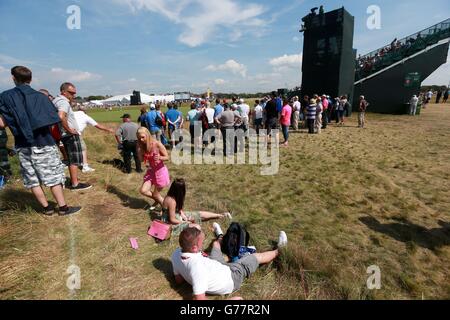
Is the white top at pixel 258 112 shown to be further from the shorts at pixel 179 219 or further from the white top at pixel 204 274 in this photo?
the white top at pixel 204 274

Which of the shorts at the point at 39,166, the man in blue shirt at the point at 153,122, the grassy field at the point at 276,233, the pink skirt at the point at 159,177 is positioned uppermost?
the man in blue shirt at the point at 153,122

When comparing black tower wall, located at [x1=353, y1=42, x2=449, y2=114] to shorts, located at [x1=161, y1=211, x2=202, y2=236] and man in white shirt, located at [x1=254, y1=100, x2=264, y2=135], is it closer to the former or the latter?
man in white shirt, located at [x1=254, y1=100, x2=264, y2=135]

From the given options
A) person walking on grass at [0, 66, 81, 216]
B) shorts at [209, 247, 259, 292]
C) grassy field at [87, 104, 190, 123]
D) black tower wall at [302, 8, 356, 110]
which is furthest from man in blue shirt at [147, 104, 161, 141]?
grassy field at [87, 104, 190, 123]

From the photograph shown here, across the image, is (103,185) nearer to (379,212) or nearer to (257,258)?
(257,258)

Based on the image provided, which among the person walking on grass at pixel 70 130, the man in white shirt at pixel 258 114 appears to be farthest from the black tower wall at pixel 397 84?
the person walking on grass at pixel 70 130

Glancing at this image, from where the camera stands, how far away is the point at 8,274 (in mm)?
2725

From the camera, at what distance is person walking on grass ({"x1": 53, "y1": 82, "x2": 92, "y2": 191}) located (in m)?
4.42

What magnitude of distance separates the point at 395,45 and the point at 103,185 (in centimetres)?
2612

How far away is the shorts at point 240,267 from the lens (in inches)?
107

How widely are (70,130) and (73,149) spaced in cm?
63

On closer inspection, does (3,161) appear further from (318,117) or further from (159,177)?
(318,117)

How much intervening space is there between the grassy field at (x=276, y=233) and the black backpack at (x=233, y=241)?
402mm

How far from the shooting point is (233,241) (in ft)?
10.5

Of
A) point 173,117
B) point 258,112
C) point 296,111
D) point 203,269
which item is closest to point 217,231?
point 203,269
